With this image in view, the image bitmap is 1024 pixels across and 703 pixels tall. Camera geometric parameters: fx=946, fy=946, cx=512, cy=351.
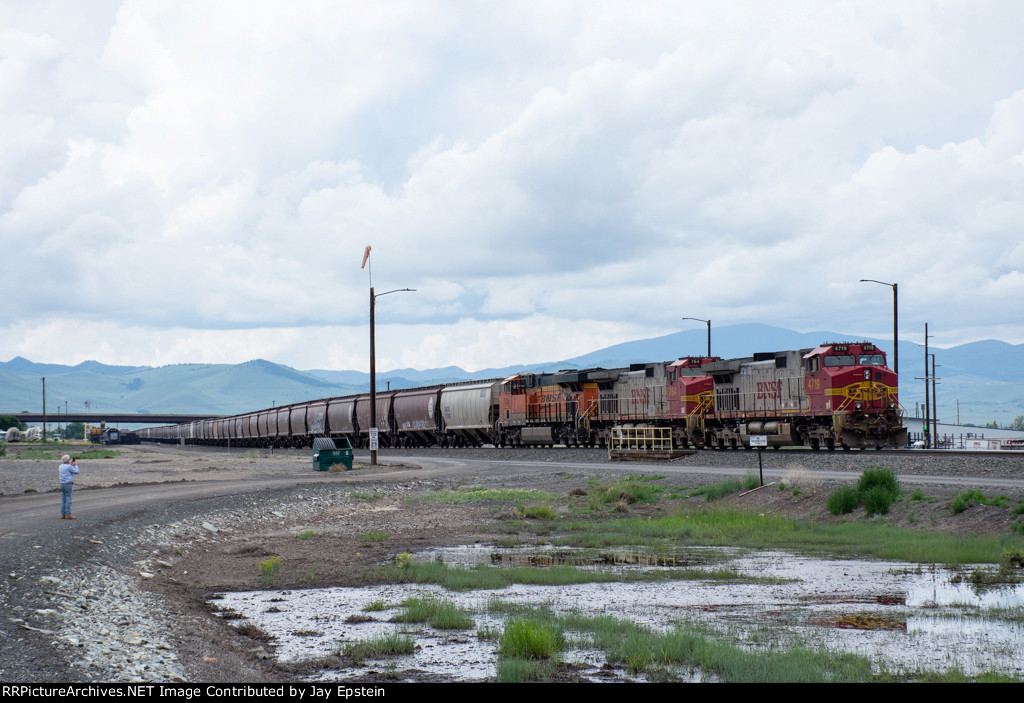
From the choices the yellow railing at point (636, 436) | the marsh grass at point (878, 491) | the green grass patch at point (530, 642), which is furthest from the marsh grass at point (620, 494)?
the green grass patch at point (530, 642)

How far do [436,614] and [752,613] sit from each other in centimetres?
418

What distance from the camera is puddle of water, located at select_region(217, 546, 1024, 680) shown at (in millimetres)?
10344

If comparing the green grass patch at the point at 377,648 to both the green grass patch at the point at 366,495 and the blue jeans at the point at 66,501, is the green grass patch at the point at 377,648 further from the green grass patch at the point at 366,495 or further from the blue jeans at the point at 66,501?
the green grass patch at the point at 366,495

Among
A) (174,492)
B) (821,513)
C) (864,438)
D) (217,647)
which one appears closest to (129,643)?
(217,647)

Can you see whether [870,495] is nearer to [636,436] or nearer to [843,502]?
[843,502]

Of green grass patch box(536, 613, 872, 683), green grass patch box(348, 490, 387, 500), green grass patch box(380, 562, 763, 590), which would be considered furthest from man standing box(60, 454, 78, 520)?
green grass patch box(536, 613, 872, 683)

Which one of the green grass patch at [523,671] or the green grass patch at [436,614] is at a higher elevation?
the green grass patch at [523,671]

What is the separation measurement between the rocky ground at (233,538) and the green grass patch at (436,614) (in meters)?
2.03

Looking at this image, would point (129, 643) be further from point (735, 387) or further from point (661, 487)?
point (735, 387)

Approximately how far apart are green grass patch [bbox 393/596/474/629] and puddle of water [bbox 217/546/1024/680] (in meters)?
0.17

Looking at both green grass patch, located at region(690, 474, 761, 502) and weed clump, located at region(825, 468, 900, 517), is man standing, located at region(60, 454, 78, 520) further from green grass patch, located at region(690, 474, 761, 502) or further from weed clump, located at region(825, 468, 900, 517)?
weed clump, located at region(825, 468, 900, 517)

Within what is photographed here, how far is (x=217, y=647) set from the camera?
11117 millimetres

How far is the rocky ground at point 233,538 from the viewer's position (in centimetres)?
1038
